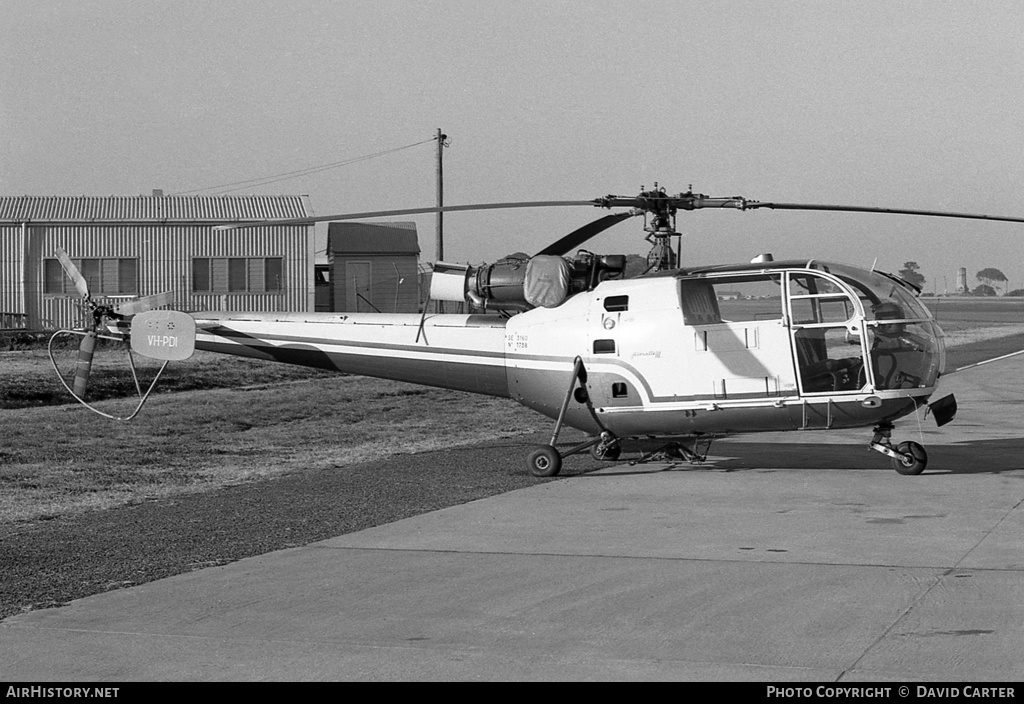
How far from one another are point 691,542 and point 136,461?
8.06 m

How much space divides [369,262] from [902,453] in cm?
3215

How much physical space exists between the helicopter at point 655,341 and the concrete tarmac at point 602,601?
1266mm

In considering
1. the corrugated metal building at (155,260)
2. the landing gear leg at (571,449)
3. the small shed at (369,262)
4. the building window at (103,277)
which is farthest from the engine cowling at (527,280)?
the small shed at (369,262)

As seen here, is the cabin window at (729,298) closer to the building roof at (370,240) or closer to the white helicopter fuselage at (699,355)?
the white helicopter fuselage at (699,355)

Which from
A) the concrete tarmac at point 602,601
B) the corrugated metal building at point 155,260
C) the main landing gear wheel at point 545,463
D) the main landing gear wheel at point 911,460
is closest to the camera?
the concrete tarmac at point 602,601

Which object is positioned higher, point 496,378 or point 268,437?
point 496,378

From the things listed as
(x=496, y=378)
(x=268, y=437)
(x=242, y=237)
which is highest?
(x=242, y=237)

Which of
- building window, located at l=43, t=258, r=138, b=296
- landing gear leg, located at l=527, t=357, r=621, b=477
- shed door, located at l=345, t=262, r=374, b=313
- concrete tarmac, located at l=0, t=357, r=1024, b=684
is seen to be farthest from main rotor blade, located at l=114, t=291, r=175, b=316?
shed door, located at l=345, t=262, r=374, b=313

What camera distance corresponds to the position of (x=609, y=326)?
13211 mm

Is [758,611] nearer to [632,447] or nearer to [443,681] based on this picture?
[443,681]

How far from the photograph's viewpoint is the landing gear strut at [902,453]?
12.7 meters

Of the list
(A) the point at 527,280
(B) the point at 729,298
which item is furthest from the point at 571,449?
(B) the point at 729,298

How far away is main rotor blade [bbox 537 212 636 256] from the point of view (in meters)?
12.7
